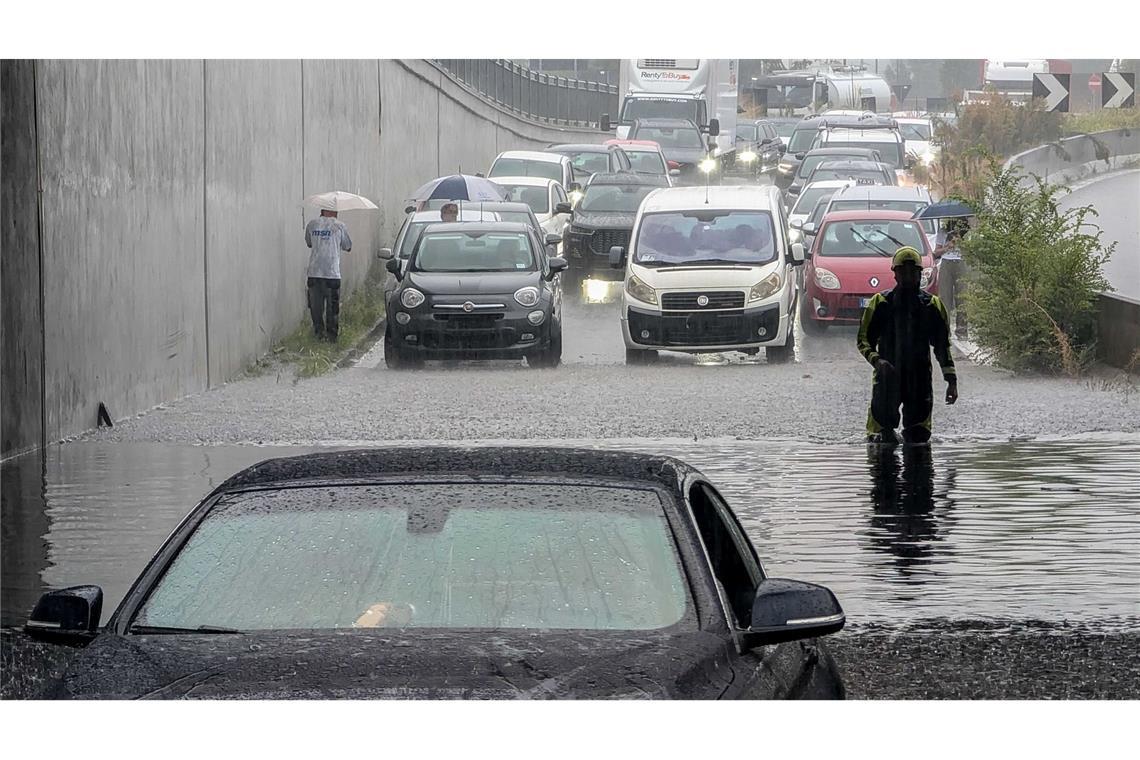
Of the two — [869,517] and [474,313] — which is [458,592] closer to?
[869,517]

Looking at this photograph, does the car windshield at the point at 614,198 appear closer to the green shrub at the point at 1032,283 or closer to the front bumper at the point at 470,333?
the green shrub at the point at 1032,283

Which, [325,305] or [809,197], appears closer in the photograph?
A: [325,305]

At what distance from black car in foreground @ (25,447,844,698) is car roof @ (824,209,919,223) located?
13632mm

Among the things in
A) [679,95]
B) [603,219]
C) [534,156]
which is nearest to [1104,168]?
[603,219]

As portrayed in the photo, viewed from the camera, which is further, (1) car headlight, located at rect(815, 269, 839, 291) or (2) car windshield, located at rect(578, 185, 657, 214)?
(2) car windshield, located at rect(578, 185, 657, 214)

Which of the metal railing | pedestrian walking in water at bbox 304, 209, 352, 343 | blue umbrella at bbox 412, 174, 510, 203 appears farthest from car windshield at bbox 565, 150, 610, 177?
pedestrian walking in water at bbox 304, 209, 352, 343

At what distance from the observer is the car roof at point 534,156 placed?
27297 mm

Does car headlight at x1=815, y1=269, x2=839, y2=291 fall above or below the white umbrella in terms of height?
below

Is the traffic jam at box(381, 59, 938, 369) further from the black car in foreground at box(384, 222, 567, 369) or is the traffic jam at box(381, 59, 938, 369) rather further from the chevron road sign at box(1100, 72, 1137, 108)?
the chevron road sign at box(1100, 72, 1137, 108)

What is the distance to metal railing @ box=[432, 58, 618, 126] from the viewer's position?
23.0 metres

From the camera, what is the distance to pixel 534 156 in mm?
28328

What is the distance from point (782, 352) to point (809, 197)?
14984 mm

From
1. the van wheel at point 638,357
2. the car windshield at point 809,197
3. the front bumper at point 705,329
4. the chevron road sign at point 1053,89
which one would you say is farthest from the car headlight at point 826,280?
the car windshield at point 809,197

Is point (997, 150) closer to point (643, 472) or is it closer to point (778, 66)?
point (778, 66)
